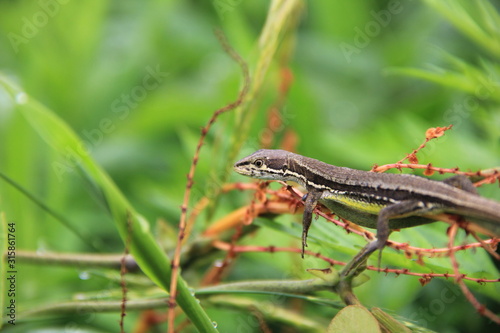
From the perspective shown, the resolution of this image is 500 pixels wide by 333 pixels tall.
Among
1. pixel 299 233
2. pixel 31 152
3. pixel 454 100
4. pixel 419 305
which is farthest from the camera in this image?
pixel 454 100

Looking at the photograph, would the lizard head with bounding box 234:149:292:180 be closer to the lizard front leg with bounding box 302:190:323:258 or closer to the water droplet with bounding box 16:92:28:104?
the lizard front leg with bounding box 302:190:323:258

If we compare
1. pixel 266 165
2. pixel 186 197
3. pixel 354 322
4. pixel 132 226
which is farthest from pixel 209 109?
pixel 354 322

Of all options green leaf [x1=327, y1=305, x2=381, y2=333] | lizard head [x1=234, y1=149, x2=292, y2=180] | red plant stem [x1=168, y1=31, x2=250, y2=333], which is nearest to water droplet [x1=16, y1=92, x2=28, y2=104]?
red plant stem [x1=168, y1=31, x2=250, y2=333]

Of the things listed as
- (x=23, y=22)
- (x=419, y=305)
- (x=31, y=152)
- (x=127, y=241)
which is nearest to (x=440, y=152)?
(x=419, y=305)

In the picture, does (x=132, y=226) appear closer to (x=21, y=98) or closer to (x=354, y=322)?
(x=21, y=98)

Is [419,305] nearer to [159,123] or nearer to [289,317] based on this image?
[289,317]
